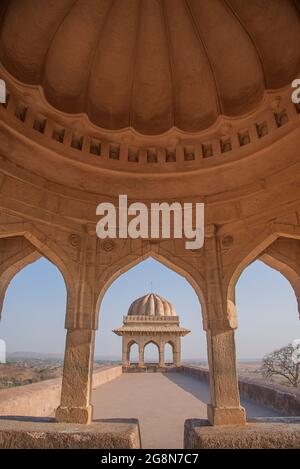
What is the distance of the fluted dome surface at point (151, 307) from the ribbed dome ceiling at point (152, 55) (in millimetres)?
27312

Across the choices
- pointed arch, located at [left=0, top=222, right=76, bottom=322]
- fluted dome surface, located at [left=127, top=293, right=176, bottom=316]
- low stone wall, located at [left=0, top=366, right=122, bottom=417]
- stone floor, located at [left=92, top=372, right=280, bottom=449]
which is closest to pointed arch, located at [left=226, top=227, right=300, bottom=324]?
stone floor, located at [left=92, top=372, right=280, bottom=449]

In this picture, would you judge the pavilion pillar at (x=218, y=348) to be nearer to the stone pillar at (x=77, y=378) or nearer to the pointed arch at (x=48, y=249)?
the stone pillar at (x=77, y=378)

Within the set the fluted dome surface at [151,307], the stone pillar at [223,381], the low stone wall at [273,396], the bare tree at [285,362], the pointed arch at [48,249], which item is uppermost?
the fluted dome surface at [151,307]

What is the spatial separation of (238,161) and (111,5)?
495cm

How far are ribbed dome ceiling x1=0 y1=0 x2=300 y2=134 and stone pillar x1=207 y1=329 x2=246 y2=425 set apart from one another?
5713 mm

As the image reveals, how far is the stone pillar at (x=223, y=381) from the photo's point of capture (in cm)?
628

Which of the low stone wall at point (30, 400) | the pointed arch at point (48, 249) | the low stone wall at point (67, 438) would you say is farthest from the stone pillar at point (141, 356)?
the low stone wall at point (67, 438)

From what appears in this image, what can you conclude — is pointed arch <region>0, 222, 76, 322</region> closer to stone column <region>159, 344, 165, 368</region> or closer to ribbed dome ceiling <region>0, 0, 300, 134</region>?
ribbed dome ceiling <region>0, 0, 300, 134</region>

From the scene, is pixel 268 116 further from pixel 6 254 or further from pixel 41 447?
pixel 41 447

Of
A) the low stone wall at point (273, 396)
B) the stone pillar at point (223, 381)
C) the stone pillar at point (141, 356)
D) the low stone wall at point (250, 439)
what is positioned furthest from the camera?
the stone pillar at point (141, 356)

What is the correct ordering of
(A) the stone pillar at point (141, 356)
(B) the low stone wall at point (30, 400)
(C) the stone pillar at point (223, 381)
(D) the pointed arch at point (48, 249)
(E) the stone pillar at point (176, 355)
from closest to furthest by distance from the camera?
(C) the stone pillar at point (223, 381) < (D) the pointed arch at point (48, 249) < (B) the low stone wall at point (30, 400) < (A) the stone pillar at point (141, 356) < (E) the stone pillar at point (176, 355)

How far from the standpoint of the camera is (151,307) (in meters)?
33.8

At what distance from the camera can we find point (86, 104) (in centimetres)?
830

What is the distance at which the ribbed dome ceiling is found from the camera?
7164 mm
